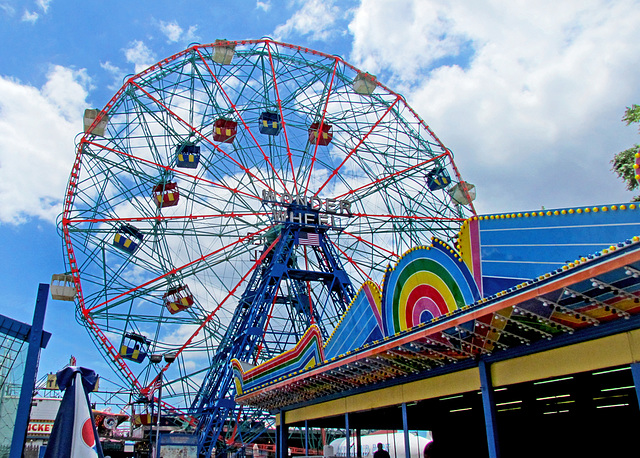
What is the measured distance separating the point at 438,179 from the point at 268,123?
8686mm

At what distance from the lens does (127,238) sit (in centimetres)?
2241

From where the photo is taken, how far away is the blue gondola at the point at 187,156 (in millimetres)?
23562

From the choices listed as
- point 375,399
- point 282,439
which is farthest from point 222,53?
point 375,399

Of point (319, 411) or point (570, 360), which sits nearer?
point (570, 360)

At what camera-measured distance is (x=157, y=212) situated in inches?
915

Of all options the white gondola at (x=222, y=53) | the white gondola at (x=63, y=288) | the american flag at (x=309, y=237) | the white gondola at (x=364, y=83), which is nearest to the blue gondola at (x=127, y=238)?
the white gondola at (x=63, y=288)

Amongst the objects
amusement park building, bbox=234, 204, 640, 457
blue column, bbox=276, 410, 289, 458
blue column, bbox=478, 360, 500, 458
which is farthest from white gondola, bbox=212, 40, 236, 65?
blue column, bbox=478, 360, 500, 458

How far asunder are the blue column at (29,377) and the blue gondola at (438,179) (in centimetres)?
2025

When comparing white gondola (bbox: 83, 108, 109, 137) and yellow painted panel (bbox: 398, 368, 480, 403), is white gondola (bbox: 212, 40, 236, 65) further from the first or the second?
yellow painted panel (bbox: 398, 368, 480, 403)

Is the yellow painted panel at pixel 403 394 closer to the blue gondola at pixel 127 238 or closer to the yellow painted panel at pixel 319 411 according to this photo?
the yellow painted panel at pixel 319 411

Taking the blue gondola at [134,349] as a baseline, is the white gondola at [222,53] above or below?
above

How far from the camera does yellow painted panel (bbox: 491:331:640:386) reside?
21.5 feet

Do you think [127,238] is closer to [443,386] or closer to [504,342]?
[443,386]

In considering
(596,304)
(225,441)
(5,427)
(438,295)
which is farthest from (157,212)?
(596,304)
